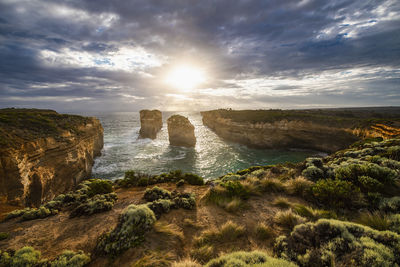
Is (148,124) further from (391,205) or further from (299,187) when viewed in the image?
(391,205)

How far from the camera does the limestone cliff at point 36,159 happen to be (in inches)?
407

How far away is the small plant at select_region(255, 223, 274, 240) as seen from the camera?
164 inches

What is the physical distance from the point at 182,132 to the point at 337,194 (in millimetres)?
33801

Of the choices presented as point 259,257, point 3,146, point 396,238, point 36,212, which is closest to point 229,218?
point 259,257

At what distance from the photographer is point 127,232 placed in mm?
4297

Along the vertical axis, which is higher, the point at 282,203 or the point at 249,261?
the point at 249,261

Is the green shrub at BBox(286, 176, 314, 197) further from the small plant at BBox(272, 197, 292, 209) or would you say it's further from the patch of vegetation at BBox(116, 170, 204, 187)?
the patch of vegetation at BBox(116, 170, 204, 187)

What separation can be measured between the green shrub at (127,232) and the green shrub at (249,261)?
2.60 metres

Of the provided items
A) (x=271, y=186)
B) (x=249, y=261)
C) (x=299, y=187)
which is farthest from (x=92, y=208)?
(x=299, y=187)

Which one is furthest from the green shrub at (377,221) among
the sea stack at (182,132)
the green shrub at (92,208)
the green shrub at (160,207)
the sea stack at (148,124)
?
the sea stack at (148,124)

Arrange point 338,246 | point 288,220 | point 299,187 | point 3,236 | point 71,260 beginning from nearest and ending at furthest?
point 338,246 → point 71,260 → point 288,220 → point 3,236 → point 299,187

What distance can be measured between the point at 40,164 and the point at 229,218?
17672 millimetres

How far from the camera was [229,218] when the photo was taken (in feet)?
17.6

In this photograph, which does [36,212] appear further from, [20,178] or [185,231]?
[20,178]
